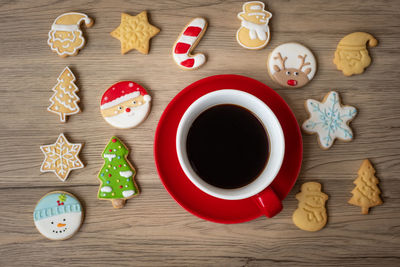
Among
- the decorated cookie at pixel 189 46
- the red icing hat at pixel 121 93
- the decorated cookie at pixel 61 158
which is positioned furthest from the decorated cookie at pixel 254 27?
the decorated cookie at pixel 61 158

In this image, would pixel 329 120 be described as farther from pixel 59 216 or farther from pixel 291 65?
pixel 59 216

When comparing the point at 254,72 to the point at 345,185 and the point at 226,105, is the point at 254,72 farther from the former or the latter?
the point at 345,185

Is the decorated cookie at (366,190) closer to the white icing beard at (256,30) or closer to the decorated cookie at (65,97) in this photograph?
the white icing beard at (256,30)

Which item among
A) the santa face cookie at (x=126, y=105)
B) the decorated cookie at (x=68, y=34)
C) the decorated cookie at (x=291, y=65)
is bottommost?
the santa face cookie at (x=126, y=105)

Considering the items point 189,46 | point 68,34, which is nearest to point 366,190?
point 189,46

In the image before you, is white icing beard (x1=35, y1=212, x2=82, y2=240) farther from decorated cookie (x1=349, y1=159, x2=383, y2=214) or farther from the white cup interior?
decorated cookie (x1=349, y1=159, x2=383, y2=214)
